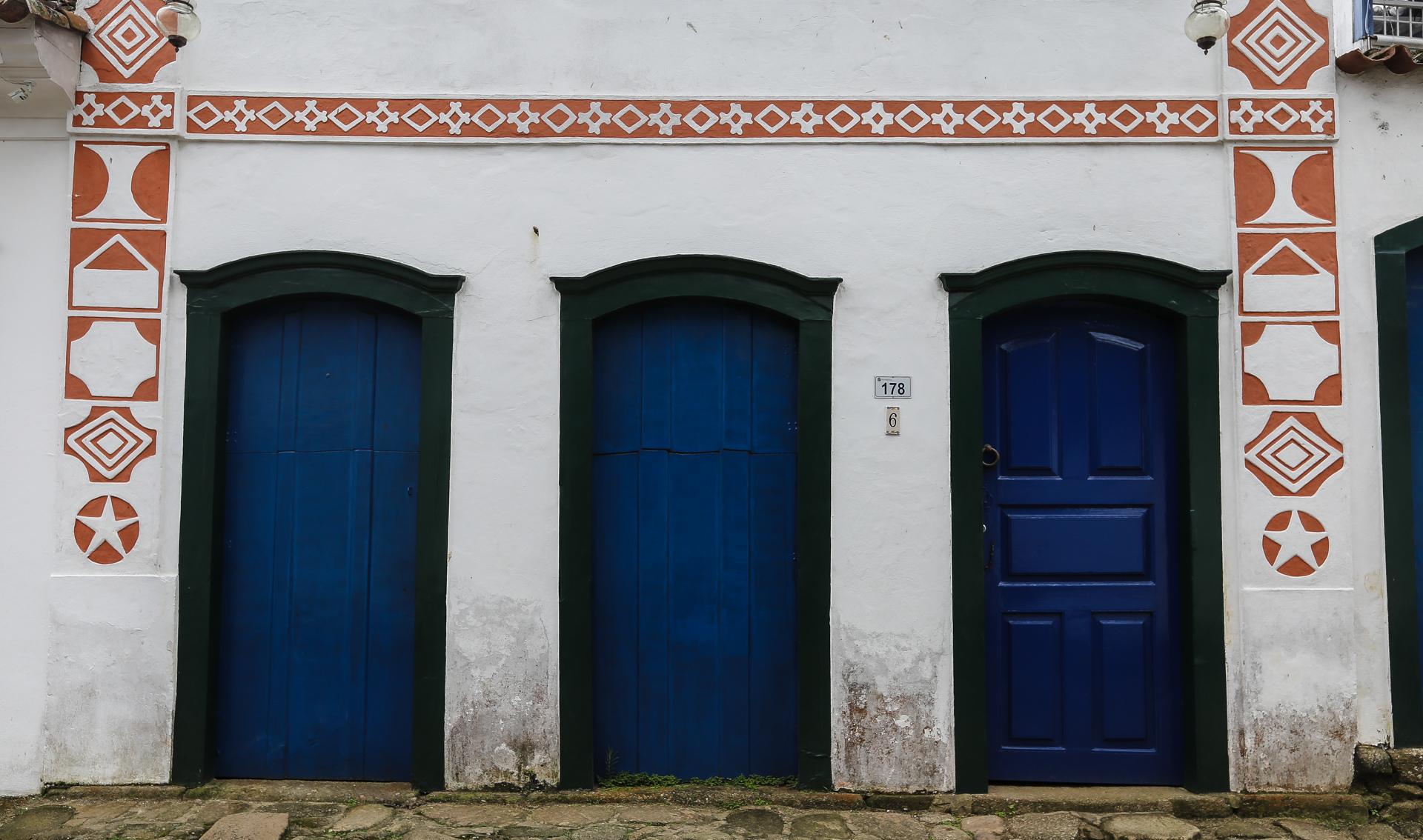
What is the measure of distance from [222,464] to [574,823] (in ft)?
8.45

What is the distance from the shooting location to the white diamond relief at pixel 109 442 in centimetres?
434

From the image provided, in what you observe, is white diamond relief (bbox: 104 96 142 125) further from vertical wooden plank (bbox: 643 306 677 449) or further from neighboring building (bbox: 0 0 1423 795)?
vertical wooden plank (bbox: 643 306 677 449)

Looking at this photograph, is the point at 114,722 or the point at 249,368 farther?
the point at 249,368

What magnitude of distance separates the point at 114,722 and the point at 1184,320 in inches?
228

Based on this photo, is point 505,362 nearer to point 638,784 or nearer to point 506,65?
point 506,65

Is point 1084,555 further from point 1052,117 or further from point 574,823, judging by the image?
point 574,823

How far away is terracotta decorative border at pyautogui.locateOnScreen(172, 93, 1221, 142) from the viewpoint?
4387mm

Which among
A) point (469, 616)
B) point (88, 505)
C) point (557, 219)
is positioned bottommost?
point (469, 616)

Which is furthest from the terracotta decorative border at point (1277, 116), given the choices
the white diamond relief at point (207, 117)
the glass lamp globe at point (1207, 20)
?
the white diamond relief at point (207, 117)

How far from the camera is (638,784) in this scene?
14.3 feet

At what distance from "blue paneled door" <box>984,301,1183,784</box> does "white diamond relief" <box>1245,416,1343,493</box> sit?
1.35 feet

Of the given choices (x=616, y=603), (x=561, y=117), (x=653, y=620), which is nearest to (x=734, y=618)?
(x=653, y=620)

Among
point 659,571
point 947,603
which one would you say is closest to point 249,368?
point 659,571

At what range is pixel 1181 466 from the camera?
4367 millimetres
